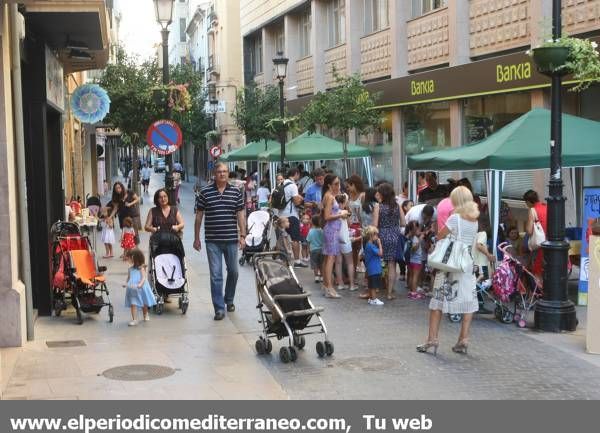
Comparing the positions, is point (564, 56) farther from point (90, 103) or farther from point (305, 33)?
point (305, 33)

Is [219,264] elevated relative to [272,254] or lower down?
lower down

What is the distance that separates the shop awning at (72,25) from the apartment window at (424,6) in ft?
36.9

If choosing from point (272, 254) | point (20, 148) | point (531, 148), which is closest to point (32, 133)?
point (20, 148)

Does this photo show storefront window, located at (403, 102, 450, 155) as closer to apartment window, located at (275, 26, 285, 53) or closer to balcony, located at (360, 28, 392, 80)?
balcony, located at (360, 28, 392, 80)

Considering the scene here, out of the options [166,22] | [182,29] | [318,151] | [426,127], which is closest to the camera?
[166,22]

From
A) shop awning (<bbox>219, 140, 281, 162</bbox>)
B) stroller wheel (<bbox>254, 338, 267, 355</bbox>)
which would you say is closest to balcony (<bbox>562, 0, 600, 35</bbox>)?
stroller wheel (<bbox>254, 338, 267, 355</bbox>)

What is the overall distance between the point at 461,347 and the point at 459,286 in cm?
68

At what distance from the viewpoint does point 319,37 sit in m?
34.2

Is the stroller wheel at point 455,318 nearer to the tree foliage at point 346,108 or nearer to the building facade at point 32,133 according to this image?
the building facade at point 32,133

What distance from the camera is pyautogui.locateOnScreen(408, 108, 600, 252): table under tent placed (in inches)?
496

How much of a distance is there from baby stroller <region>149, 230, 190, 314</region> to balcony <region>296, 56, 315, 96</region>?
78.5 ft

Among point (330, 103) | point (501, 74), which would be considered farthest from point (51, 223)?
point (330, 103)

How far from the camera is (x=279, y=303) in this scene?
934 cm
